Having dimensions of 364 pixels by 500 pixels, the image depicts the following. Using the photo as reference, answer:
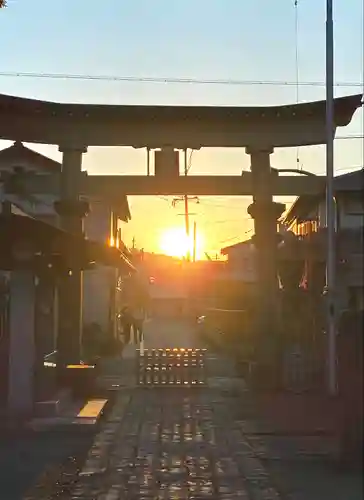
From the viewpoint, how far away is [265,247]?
17.0 ft

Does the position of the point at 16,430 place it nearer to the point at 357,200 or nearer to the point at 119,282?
the point at 357,200

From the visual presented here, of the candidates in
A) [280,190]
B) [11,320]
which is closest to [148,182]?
[280,190]

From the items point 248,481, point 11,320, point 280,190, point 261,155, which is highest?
point 261,155

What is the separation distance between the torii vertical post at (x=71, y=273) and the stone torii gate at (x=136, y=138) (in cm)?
2

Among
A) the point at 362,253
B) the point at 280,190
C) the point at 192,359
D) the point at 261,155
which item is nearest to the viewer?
the point at 362,253

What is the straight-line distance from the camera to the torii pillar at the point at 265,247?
5.07 m

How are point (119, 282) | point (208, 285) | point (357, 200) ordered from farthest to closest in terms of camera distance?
1. point (119, 282)
2. point (208, 285)
3. point (357, 200)

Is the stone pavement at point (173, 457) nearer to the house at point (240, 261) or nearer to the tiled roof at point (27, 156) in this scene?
the house at point (240, 261)

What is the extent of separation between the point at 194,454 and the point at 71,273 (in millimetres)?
5401

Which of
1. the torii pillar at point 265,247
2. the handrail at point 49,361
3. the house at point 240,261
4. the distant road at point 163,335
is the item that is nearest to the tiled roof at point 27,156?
the handrail at point 49,361

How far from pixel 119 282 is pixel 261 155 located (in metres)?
15.8

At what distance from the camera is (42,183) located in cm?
1336

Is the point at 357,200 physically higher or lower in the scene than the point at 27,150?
lower

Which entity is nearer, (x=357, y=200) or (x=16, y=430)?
(x=357, y=200)
